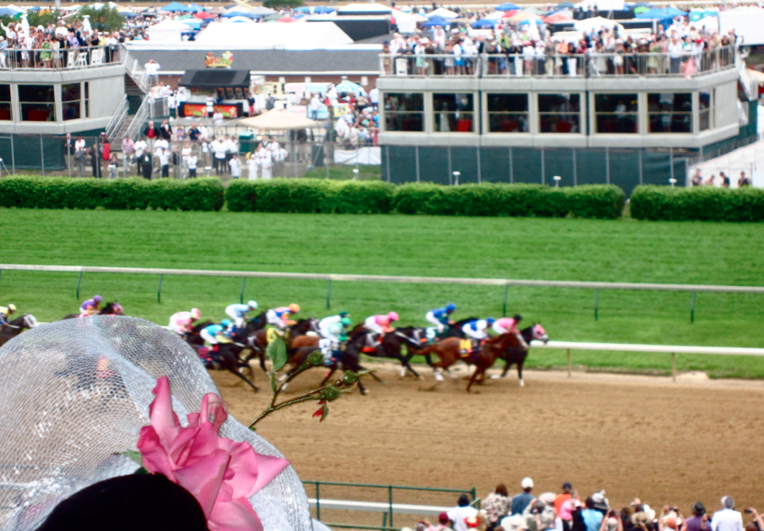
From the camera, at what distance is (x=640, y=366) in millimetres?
12930

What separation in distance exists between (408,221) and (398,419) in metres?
10.4

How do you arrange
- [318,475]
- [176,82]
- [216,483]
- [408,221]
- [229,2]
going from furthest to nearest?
1. [229,2]
2. [176,82]
3. [408,221]
4. [318,475]
5. [216,483]

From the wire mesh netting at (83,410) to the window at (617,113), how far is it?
2341 centimetres

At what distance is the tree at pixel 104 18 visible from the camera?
43438mm

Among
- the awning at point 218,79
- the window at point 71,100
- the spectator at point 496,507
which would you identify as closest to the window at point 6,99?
the window at point 71,100

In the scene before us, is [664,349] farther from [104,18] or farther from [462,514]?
[104,18]

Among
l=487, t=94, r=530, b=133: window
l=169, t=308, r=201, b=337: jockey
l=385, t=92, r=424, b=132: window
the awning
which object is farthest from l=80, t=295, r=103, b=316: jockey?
the awning

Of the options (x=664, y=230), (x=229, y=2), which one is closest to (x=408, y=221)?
(x=664, y=230)

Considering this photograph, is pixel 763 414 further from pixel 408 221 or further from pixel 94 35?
pixel 94 35

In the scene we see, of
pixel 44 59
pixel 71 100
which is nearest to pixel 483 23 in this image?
pixel 71 100

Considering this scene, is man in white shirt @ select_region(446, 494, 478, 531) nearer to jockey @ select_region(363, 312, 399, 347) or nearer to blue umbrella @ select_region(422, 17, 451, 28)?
jockey @ select_region(363, 312, 399, 347)

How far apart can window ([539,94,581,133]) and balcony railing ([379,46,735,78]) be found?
561 millimetres

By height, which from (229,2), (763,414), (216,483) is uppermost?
(229,2)

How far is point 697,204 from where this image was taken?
20625 mm
